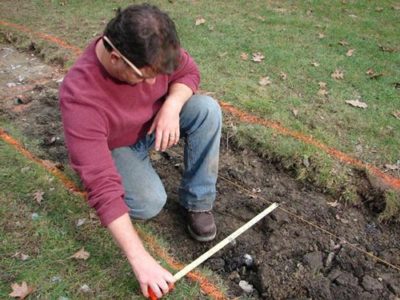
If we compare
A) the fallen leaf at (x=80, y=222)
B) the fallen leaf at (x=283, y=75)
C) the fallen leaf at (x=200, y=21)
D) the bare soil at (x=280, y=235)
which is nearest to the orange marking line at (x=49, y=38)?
the bare soil at (x=280, y=235)

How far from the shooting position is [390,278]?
2.66 metres

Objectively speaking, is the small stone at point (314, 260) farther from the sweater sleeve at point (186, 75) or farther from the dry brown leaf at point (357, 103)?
the dry brown leaf at point (357, 103)

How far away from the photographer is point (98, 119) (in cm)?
213

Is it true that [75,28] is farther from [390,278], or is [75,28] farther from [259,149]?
[390,278]

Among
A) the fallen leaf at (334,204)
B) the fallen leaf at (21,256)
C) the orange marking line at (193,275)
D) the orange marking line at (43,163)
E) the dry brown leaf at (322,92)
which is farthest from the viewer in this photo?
the dry brown leaf at (322,92)

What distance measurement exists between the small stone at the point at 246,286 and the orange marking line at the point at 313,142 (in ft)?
4.42

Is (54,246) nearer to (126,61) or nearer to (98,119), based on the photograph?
(98,119)

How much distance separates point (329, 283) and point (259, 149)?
1.26 meters

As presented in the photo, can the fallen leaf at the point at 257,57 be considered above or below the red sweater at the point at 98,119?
below

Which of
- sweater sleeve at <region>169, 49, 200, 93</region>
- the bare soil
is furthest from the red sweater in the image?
the bare soil

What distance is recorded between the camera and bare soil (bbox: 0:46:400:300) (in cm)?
258

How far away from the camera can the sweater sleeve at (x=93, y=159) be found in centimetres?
193

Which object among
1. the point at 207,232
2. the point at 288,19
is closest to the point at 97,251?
the point at 207,232

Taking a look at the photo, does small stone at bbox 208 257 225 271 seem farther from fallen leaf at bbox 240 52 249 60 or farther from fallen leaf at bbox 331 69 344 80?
fallen leaf at bbox 240 52 249 60
